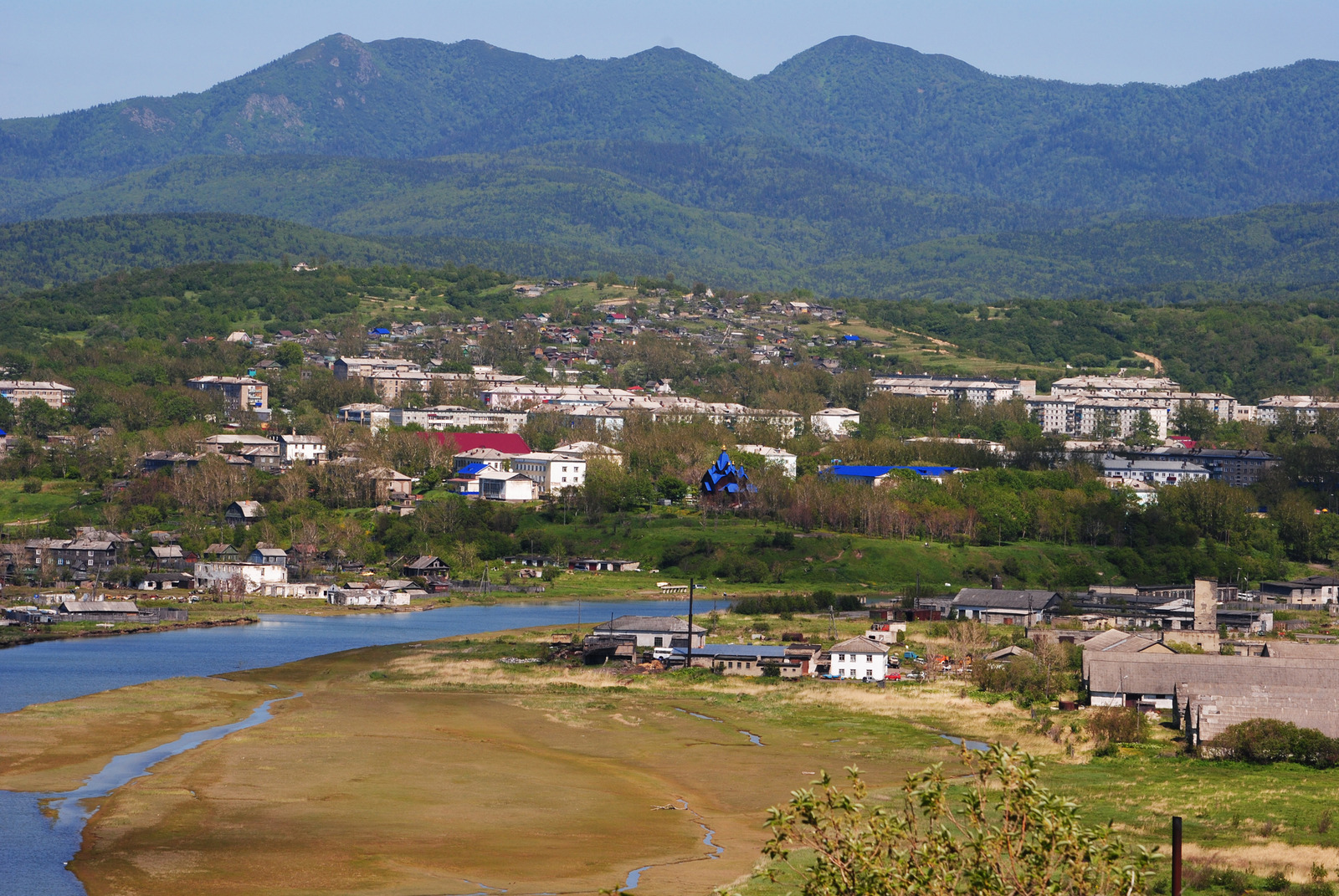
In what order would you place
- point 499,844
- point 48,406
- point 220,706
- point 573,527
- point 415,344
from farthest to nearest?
point 415,344 → point 48,406 → point 573,527 → point 220,706 → point 499,844

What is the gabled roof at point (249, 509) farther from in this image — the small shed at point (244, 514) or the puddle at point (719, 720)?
the puddle at point (719, 720)

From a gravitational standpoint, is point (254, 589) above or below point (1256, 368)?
below

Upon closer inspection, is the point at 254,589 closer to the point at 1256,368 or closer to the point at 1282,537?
the point at 1282,537

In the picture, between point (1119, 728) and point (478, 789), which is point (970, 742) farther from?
point (478, 789)

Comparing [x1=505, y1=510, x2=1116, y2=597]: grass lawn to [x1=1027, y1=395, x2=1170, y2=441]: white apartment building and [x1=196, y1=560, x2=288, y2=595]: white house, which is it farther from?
[x1=1027, y1=395, x2=1170, y2=441]: white apartment building

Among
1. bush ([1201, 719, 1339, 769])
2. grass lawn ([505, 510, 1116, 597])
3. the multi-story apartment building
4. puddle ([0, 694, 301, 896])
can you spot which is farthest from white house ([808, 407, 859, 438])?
puddle ([0, 694, 301, 896])

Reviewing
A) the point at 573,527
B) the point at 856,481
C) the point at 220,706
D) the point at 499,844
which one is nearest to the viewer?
the point at 499,844

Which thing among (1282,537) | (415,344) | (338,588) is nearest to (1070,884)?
(338,588)

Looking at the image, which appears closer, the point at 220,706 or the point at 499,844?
the point at 499,844
